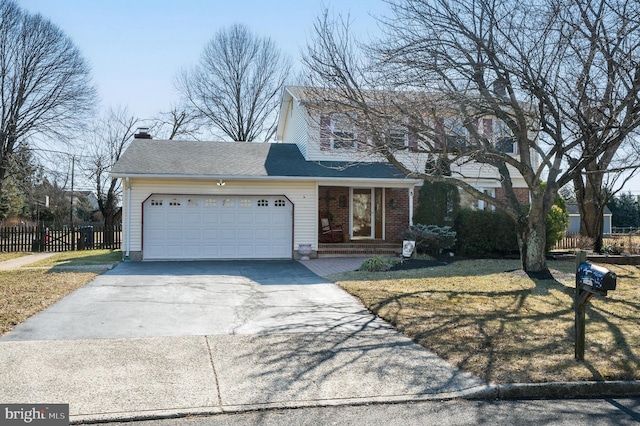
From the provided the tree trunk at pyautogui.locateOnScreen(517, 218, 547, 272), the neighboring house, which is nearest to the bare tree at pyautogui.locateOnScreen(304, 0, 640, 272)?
the tree trunk at pyautogui.locateOnScreen(517, 218, 547, 272)

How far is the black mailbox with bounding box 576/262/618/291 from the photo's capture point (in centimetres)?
531

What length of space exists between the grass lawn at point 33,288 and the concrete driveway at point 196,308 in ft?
0.67

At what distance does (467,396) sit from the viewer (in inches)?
193

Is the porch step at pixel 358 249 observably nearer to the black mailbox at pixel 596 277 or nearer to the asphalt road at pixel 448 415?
the black mailbox at pixel 596 277

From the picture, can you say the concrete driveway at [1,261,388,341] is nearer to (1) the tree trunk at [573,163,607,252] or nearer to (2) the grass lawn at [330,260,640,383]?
(2) the grass lawn at [330,260,640,383]

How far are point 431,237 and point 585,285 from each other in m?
10.3

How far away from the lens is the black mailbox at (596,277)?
5309 mm

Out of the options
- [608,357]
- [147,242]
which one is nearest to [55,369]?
[608,357]

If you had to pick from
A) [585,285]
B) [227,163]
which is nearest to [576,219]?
[227,163]

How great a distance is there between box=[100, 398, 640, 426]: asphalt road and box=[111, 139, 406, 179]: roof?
36.7 feet

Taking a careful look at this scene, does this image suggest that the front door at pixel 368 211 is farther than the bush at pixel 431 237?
Yes

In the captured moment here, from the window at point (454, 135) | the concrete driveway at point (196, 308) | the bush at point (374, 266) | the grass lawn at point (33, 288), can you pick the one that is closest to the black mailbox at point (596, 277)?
the concrete driveway at point (196, 308)

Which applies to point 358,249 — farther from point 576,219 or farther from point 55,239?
point 576,219

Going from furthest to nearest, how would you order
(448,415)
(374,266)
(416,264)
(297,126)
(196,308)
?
(297,126), (416,264), (374,266), (196,308), (448,415)
